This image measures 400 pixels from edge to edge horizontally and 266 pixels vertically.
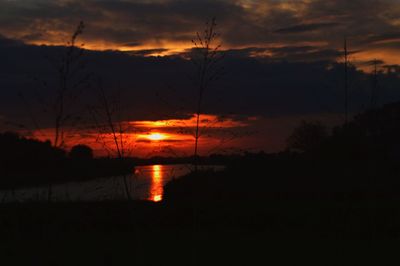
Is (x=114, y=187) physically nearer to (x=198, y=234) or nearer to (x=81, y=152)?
(x=81, y=152)

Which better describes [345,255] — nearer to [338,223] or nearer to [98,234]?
[338,223]

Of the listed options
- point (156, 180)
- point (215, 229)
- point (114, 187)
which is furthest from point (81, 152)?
point (215, 229)

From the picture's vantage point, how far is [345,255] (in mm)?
9945

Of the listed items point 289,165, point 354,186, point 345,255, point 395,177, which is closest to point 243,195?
point 354,186

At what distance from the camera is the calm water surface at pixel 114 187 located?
1021 cm

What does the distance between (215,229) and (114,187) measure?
3954 mm

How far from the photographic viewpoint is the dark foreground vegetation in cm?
954

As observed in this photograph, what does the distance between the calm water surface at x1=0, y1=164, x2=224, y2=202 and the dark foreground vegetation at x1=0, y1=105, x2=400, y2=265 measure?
37 centimetres

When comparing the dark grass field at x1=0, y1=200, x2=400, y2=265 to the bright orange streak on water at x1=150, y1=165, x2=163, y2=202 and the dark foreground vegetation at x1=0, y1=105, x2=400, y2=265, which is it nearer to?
the dark foreground vegetation at x1=0, y1=105, x2=400, y2=265

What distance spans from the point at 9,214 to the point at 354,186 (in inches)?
555

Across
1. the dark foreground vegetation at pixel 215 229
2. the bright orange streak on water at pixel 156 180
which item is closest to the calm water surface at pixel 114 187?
the bright orange streak on water at pixel 156 180

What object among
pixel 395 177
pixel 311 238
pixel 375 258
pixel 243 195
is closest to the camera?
pixel 375 258

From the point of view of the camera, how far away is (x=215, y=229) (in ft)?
43.9

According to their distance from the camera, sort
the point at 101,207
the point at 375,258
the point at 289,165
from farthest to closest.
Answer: the point at 289,165 < the point at 101,207 < the point at 375,258
